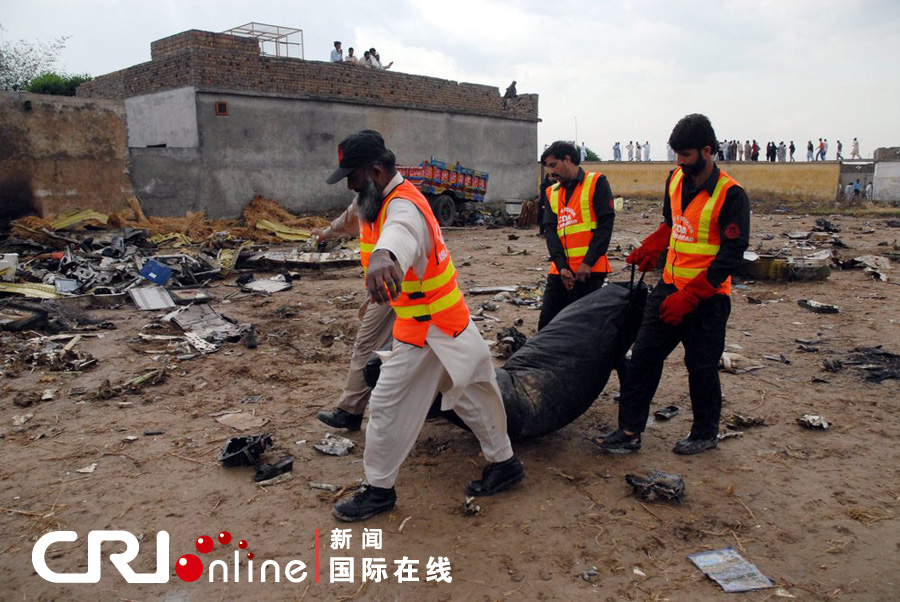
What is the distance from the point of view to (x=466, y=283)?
8734mm

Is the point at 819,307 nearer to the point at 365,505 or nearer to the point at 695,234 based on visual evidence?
the point at 695,234

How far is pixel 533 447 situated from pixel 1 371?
14.0 ft

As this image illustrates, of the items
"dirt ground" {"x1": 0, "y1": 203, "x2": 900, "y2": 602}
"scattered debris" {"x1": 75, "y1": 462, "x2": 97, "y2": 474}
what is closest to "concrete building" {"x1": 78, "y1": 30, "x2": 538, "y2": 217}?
"dirt ground" {"x1": 0, "y1": 203, "x2": 900, "y2": 602}

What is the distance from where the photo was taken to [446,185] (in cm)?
1503

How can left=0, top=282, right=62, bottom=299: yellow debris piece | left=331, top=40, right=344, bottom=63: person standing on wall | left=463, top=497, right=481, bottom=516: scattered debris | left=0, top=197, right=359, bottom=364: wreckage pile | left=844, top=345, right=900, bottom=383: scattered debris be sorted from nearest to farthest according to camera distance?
left=463, top=497, right=481, bottom=516: scattered debris < left=844, top=345, right=900, bottom=383: scattered debris < left=0, top=197, right=359, bottom=364: wreckage pile < left=0, top=282, right=62, bottom=299: yellow debris piece < left=331, top=40, right=344, bottom=63: person standing on wall

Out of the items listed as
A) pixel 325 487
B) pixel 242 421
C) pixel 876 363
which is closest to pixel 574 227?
pixel 325 487

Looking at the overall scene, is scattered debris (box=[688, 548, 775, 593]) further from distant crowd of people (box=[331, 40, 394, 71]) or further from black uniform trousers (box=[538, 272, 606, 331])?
distant crowd of people (box=[331, 40, 394, 71])

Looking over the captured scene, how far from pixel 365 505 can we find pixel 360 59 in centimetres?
1742

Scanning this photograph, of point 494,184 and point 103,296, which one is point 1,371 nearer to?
point 103,296

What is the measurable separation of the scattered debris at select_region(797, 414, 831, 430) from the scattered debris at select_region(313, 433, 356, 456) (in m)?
2.67

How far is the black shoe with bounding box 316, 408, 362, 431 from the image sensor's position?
12.5 ft

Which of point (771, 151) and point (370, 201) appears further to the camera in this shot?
point (771, 151)

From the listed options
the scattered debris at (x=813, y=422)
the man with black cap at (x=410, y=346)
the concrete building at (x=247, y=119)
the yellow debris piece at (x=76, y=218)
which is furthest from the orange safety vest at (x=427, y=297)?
the concrete building at (x=247, y=119)

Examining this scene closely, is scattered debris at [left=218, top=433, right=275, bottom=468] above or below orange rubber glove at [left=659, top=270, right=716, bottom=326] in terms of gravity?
below
